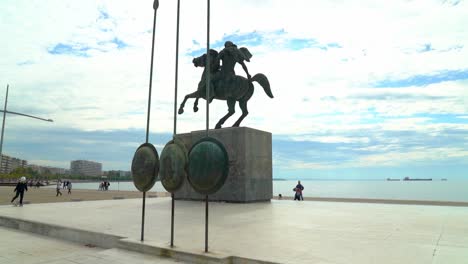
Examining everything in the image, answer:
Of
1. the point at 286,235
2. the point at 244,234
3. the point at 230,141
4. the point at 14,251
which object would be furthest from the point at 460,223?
the point at 14,251

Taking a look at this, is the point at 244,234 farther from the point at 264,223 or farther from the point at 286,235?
the point at 264,223

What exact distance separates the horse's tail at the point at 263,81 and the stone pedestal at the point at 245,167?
1.66 m

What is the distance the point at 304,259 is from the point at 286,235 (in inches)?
71.5

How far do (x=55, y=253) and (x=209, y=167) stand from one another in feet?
11.2

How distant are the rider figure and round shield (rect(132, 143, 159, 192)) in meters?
7.75

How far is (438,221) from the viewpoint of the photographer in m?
8.40

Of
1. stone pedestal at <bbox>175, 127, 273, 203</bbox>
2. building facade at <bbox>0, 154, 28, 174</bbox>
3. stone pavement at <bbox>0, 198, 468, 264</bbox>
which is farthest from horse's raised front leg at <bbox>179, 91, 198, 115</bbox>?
building facade at <bbox>0, 154, 28, 174</bbox>

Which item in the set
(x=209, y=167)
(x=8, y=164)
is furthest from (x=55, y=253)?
(x=8, y=164)

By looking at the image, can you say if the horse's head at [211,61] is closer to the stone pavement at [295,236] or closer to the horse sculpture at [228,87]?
the horse sculpture at [228,87]

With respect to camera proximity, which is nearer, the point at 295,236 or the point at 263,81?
the point at 295,236

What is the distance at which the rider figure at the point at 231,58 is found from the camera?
13.9 metres

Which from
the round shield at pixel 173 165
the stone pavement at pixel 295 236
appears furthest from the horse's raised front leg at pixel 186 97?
the round shield at pixel 173 165

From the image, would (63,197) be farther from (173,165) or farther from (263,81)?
(173,165)

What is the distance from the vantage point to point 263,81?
1461 centimetres
